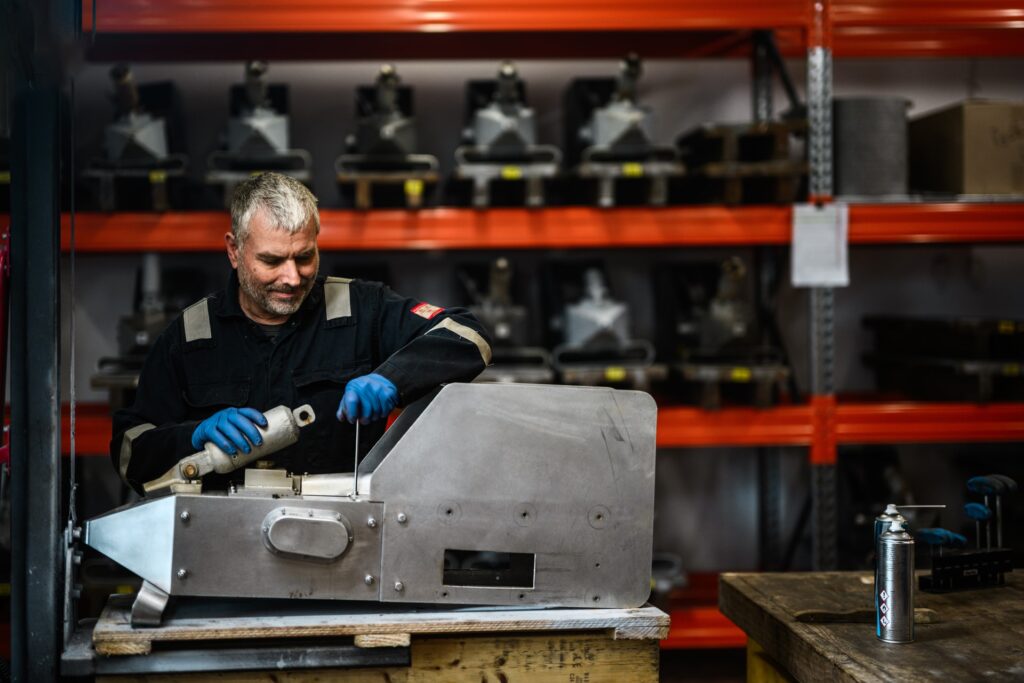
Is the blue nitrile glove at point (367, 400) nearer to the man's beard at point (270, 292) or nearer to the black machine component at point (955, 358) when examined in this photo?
the man's beard at point (270, 292)

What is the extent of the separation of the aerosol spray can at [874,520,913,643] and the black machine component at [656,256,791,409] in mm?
1821

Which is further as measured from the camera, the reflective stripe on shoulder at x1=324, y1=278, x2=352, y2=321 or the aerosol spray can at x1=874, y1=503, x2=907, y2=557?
the reflective stripe on shoulder at x1=324, y1=278, x2=352, y2=321

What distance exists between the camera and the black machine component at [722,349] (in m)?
3.69

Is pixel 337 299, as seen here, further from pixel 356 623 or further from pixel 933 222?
pixel 933 222

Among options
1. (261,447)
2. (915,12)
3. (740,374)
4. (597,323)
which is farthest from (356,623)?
(915,12)

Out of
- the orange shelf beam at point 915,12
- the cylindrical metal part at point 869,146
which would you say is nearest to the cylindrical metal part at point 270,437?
the cylindrical metal part at point 869,146

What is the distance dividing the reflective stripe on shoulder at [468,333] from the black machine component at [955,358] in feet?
7.29

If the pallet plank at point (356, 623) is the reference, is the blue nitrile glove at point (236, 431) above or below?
above

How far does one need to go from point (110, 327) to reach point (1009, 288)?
3959 millimetres

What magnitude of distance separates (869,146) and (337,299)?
228 centimetres

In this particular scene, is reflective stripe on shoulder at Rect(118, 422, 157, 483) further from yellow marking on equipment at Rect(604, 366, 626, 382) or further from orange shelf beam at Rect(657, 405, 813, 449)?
orange shelf beam at Rect(657, 405, 813, 449)

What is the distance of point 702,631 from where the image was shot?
3705 mm

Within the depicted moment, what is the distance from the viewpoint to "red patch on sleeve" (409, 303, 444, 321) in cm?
243

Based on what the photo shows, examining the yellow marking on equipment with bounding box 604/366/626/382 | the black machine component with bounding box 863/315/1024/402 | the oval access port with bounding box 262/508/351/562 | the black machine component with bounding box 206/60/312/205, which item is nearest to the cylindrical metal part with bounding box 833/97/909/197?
the black machine component with bounding box 863/315/1024/402
